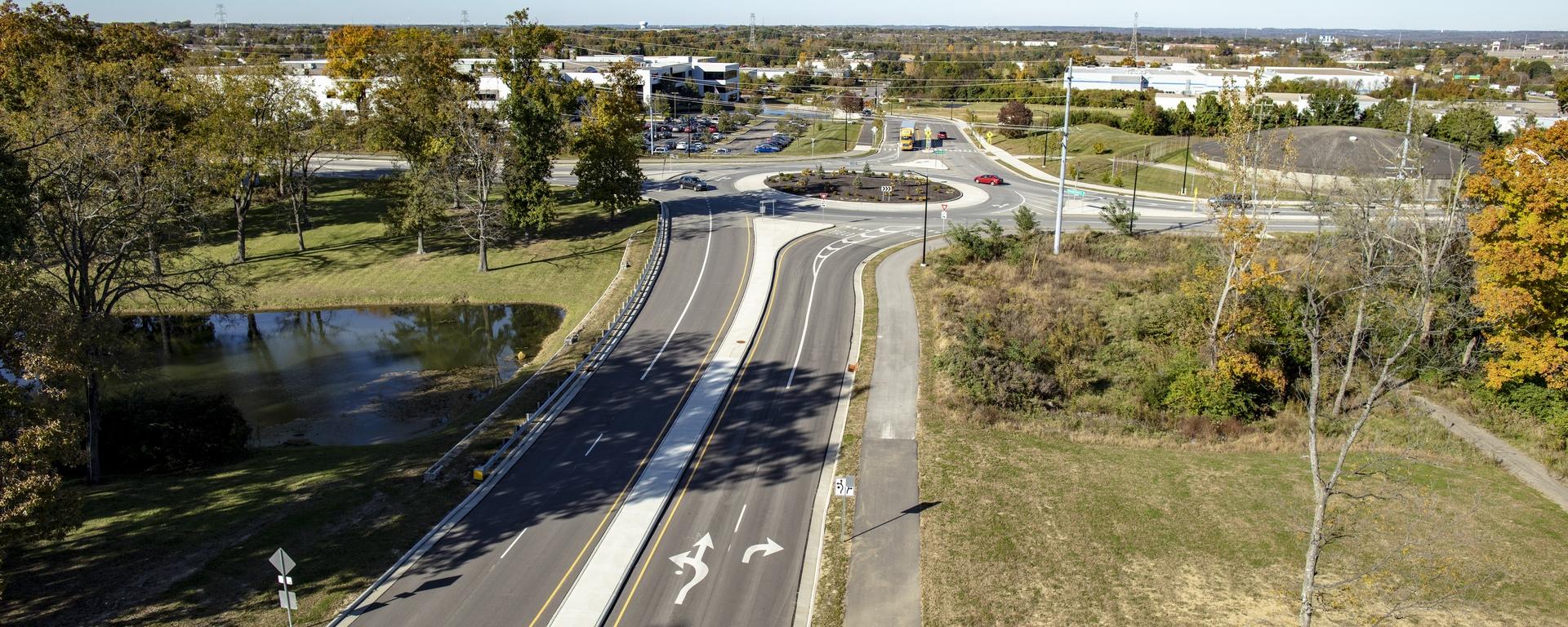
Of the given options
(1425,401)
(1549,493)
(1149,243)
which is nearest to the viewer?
(1549,493)

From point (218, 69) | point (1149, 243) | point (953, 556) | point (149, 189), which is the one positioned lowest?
point (953, 556)

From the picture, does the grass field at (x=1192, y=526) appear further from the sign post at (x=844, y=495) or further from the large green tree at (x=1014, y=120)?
the large green tree at (x=1014, y=120)

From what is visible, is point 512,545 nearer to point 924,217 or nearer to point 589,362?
point 589,362

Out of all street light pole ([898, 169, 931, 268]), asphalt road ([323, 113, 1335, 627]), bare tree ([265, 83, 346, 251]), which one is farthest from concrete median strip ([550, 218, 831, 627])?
bare tree ([265, 83, 346, 251])

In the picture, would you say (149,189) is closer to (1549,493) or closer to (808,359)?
(808,359)

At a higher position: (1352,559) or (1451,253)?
(1451,253)

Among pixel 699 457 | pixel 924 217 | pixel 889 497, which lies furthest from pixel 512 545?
pixel 924 217

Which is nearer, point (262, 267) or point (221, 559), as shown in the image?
point (221, 559)

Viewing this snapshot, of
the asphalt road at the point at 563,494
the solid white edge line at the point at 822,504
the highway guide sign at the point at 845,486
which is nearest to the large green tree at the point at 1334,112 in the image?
the solid white edge line at the point at 822,504

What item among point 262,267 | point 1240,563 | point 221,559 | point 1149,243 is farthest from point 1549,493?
point 262,267

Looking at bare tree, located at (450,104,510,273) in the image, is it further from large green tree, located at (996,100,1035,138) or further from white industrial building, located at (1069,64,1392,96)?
white industrial building, located at (1069,64,1392,96)
